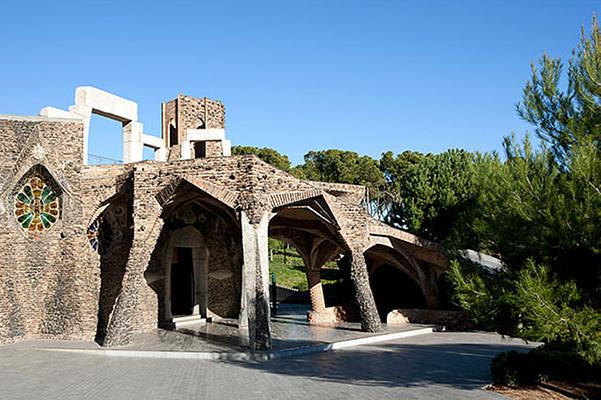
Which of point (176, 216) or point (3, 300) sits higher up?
point (176, 216)

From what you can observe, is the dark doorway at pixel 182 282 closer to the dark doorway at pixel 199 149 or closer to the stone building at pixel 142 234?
the stone building at pixel 142 234

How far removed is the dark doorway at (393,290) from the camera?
2177 centimetres

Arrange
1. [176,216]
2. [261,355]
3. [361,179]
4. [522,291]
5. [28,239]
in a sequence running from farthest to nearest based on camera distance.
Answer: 1. [361,179]
2. [176,216]
3. [28,239]
4. [261,355]
5. [522,291]

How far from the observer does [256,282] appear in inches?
510

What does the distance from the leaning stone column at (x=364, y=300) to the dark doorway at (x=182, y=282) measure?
24.5 feet

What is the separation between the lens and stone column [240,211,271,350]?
12734mm

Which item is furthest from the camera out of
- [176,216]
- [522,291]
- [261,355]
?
[176,216]

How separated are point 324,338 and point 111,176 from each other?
831cm

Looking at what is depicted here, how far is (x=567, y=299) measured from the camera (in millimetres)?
6641

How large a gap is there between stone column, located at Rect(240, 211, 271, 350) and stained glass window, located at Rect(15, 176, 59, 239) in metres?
6.91

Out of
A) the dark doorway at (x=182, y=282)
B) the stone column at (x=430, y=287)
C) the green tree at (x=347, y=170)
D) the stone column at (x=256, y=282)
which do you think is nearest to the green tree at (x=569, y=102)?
the stone column at (x=256, y=282)

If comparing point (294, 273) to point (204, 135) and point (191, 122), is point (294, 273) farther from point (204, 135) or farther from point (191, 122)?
point (204, 135)

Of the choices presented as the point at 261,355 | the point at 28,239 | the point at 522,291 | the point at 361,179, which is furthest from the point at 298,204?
the point at 361,179

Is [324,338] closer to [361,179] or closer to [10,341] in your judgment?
[10,341]
